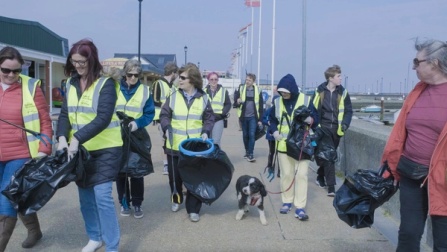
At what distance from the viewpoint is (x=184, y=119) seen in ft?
18.8

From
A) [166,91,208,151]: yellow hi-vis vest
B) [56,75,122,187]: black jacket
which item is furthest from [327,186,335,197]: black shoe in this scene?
[56,75,122,187]: black jacket

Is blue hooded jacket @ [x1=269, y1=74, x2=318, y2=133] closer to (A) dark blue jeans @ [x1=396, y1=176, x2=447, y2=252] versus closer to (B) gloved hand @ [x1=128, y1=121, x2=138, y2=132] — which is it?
(B) gloved hand @ [x1=128, y1=121, x2=138, y2=132]

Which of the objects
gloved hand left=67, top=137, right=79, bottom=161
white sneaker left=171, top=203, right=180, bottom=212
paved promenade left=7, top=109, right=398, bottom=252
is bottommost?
paved promenade left=7, top=109, right=398, bottom=252

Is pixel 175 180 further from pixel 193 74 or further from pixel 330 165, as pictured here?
pixel 330 165

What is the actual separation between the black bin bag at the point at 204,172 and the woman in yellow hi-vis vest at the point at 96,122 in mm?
1386

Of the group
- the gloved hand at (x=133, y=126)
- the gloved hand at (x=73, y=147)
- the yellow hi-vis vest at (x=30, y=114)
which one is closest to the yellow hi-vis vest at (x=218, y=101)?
the gloved hand at (x=133, y=126)

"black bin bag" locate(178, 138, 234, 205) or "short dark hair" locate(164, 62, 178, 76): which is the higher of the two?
"short dark hair" locate(164, 62, 178, 76)

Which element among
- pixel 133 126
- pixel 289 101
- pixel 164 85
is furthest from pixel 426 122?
pixel 164 85

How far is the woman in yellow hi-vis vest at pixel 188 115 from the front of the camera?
5.70 m

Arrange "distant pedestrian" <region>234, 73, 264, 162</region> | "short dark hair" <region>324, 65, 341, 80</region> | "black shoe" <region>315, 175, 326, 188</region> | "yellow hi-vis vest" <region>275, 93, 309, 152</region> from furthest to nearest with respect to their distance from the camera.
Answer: "distant pedestrian" <region>234, 73, 264, 162</region>
"black shoe" <region>315, 175, 326, 188</region>
"short dark hair" <region>324, 65, 341, 80</region>
"yellow hi-vis vest" <region>275, 93, 309, 152</region>

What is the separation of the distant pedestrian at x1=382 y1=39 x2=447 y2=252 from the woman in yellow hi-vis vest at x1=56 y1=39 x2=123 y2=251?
2.30 meters

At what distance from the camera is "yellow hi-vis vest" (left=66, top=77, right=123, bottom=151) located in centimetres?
410

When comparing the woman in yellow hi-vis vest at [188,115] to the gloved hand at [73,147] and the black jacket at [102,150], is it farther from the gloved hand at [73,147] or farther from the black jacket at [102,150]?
the gloved hand at [73,147]

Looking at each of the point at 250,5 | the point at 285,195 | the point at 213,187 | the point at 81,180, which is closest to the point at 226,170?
the point at 213,187
